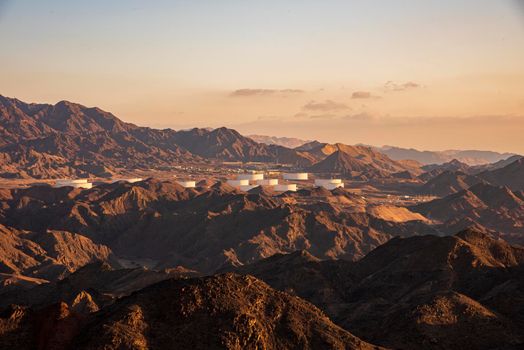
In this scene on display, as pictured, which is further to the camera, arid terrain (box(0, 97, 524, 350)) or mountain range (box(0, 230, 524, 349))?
arid terrain (box(0, 97, 524, 350))

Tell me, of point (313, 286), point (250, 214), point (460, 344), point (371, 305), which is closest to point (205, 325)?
point (460, 344)

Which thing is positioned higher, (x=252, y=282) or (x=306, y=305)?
(x=252, y=282)

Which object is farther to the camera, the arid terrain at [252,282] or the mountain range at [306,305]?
the arid terrain at [252,282]

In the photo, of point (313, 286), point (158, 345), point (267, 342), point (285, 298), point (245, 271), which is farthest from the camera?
point (245, 271)

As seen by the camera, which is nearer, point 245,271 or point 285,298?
point 285,298

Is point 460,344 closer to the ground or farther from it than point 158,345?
closer to the ground

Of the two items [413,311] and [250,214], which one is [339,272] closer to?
[413,311]

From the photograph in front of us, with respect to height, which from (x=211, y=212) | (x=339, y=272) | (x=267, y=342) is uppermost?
(x=267, y=342)

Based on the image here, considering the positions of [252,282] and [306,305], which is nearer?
[252,282]

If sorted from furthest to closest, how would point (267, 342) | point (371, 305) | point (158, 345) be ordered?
point (371, 305), point (267, 342), point (158, 345)
